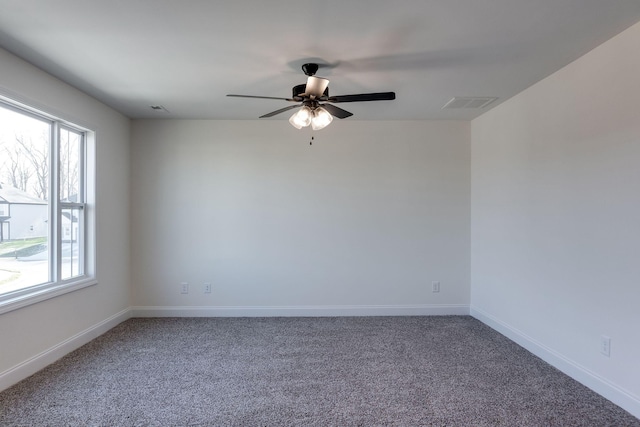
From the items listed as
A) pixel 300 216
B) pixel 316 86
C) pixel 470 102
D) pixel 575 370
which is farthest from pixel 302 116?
pixel 575 370

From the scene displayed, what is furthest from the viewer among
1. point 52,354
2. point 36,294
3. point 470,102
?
point 470,102

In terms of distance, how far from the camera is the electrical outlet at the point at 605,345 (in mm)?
2213

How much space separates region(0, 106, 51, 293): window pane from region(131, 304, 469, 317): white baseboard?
1.40m

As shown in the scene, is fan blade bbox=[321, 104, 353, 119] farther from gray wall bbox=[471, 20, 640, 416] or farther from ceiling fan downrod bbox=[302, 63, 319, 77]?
gray wall bbox=[471, 20, 640, 416]

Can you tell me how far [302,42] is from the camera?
2.20 m

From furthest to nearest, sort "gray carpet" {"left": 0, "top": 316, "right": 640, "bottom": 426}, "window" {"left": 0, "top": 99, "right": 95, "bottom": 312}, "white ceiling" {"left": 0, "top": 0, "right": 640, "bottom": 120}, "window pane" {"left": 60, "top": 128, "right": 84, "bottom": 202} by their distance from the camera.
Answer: "window pane" {"left": 60, "top": 128, "right": 84, "bottom": 202} → "window" {"left": 0, "top": 99, "right": 95, "bottom": 312} → "gray carpet" {"left": 0, "top": 316, "right": 640, "bottom": 426} → "white ceiling" {"left": 0, "top": 0, "right": 640, "bottom": 120}

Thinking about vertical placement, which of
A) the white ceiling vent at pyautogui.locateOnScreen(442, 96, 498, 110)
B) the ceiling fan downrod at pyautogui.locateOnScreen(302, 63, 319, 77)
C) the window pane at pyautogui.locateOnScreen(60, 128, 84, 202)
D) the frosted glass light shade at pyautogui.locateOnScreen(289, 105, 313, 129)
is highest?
the white ceiling vent at pyautogui.locateOnScreen(442, 96, 498, 110)

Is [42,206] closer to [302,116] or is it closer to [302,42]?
[302,116]

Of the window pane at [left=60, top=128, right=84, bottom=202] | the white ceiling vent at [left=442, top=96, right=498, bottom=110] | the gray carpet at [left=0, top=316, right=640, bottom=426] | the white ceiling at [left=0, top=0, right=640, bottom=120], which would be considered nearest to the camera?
the white ceiling at [left=0, top=0, right=640, bottom=120]

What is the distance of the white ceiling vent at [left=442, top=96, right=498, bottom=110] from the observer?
3232mm

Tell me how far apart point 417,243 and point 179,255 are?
Answer: 122 inches

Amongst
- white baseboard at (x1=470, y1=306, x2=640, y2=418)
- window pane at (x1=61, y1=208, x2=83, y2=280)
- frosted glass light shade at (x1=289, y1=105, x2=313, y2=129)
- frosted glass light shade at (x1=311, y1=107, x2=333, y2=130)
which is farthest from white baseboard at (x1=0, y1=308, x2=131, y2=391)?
white baseboard at (x1=470, y1=306, x2=640, y2=418)

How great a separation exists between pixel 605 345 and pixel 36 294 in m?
4.48

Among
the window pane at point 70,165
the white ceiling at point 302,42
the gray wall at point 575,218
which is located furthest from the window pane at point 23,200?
the gray wall at point 575,218
